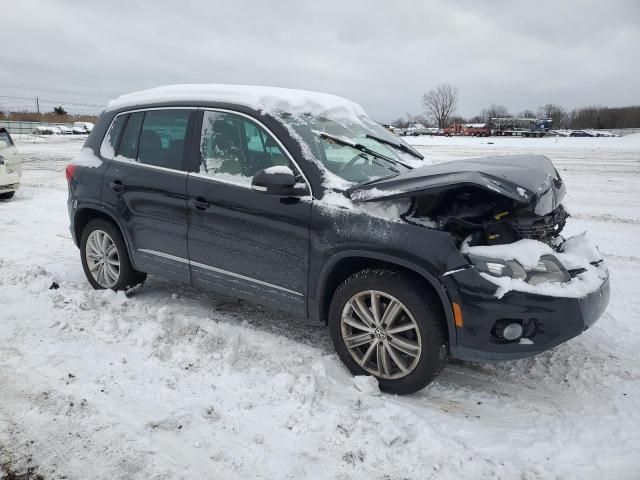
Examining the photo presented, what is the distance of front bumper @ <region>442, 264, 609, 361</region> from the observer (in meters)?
2.77

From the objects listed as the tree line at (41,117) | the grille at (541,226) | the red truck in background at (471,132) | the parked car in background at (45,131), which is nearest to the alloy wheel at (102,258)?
A: the grille at (541,226)

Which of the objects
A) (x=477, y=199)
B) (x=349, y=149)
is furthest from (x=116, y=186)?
(x=477, y=199)

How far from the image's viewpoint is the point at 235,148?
12.4 ft

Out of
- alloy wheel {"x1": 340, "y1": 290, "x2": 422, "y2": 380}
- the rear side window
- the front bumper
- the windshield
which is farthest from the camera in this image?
the rear side window

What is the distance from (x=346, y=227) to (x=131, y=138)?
2446mm

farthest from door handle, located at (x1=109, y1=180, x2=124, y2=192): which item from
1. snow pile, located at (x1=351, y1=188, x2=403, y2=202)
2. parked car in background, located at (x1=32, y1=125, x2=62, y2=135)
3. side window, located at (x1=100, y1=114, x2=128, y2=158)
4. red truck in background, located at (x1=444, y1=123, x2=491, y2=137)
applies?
Answer: red truck in background, located at (x1=444, y1=123, x2=491, y2=137)

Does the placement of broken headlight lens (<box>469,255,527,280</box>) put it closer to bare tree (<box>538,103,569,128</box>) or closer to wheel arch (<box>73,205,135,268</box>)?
wheel arch (<box>73,205,135,268</box>)

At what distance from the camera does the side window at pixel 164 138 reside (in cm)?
405

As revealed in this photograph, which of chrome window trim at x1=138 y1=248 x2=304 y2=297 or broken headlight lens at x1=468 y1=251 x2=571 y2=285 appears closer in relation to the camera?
broken headlight lens at x1=468 y1=251 x2=571 y2=285

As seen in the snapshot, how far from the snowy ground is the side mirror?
122cm

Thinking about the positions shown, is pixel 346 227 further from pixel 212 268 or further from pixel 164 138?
pixel 164 138

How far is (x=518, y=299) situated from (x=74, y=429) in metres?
2.63

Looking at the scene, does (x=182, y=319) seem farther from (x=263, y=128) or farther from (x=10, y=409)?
(x=263, y=128)

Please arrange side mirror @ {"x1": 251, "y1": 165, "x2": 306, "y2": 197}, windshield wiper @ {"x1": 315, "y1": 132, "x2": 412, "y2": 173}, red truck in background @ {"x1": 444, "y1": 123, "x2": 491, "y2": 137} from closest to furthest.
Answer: side mirror @ {"x1": 251, "y1": 165, "x2": 306, "y2": 197}
windshield wiper @ {"x1": 315, "y1": 132, "x2": 412, "y2": 173}
red truck in background @ {"x1": 444, "y1": 123, "x2": 491, "y2": 137}
